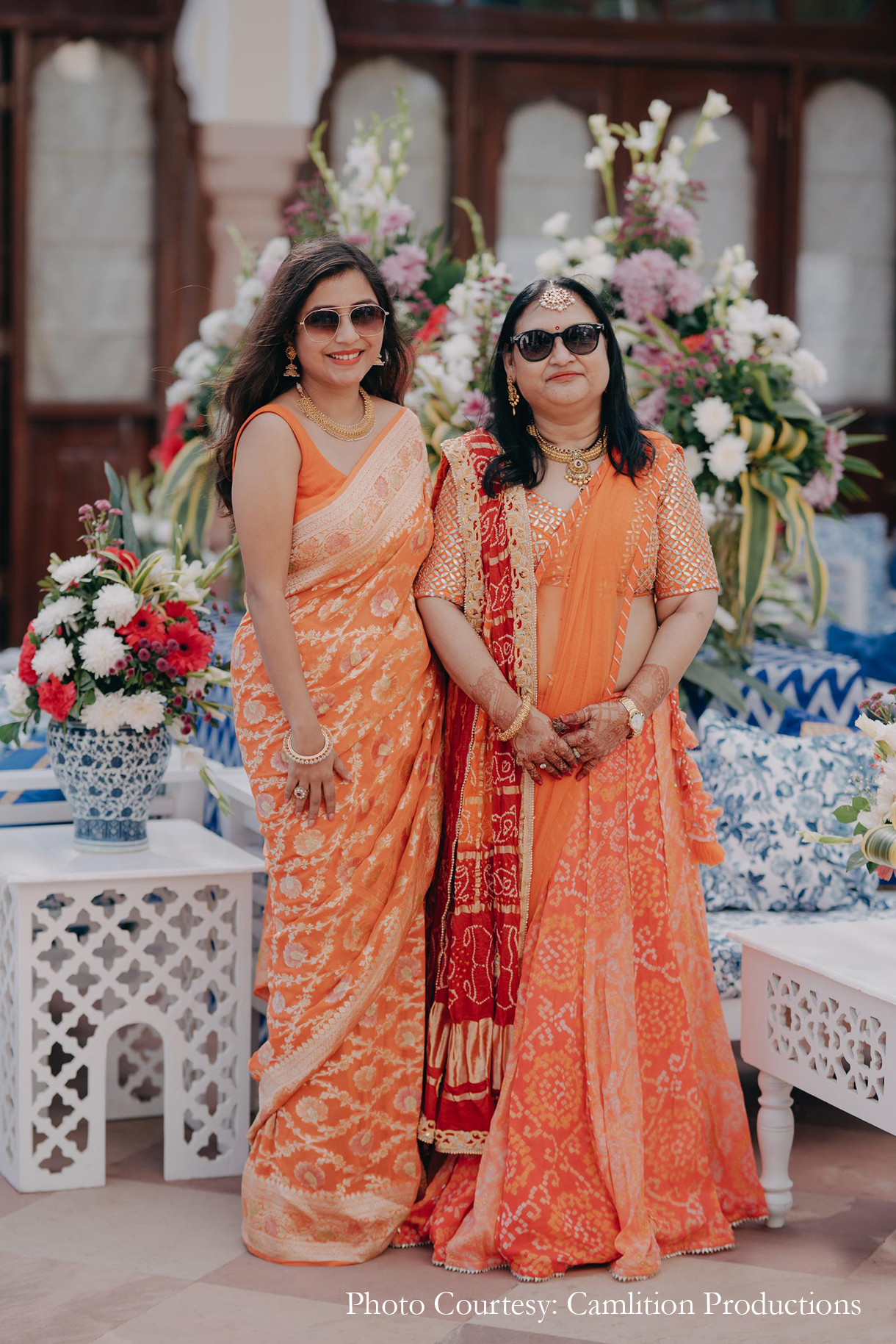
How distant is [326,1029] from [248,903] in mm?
493

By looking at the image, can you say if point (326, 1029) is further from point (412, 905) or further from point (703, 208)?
point (703, 208)

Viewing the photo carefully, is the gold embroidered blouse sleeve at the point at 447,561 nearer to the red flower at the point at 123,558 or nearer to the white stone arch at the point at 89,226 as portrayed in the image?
the red flower at the point at 123,558

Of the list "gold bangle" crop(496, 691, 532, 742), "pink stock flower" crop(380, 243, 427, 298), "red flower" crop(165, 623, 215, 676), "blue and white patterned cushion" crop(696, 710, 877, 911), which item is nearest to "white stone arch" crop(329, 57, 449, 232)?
"pink stock flower" crop(380, 243, 427, 298)

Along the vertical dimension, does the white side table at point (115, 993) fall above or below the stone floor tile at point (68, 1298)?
above

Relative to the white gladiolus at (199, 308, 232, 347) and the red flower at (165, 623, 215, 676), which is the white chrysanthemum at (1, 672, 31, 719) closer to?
the red flower at (165, 623, 215, 676)

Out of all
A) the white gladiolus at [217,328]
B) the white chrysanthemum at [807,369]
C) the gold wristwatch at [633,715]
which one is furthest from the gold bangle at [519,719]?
the white gladiolus at [217,328]

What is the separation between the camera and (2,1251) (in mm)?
2605

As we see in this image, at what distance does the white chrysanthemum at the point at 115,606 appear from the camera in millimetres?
2869

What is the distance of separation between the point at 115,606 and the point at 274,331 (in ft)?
2.04

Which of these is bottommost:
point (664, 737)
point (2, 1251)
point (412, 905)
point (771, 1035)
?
point (2, 1251)

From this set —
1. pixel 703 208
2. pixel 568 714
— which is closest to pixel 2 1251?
pixel 568 714

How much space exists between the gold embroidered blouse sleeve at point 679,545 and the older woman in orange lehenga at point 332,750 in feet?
1.32

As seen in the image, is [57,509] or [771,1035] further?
[57,509]

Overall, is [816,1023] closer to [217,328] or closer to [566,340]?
[566,340]
